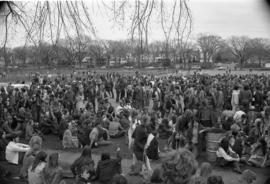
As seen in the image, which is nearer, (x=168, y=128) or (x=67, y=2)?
(x=67, y=2)

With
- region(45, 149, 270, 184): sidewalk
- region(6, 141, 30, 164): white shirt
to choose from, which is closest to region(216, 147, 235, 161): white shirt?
region(45, 149, 270, 184): sidewalk

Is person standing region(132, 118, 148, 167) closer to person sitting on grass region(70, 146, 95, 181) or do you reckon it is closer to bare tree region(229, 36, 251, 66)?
person sitting on grass region(70, 146, 95, 181)

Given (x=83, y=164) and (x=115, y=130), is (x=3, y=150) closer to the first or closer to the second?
(x=83, y=164)

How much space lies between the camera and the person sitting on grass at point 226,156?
797 cm

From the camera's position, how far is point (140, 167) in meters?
7.75

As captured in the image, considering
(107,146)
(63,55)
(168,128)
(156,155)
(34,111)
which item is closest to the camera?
(63,55)

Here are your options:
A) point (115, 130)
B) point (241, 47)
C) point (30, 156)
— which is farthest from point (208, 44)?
point (30, 156)

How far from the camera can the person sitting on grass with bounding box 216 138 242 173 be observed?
7.97 m

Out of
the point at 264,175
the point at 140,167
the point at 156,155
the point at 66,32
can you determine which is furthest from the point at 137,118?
the point at 66,32

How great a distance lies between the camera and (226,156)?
7.98 metres

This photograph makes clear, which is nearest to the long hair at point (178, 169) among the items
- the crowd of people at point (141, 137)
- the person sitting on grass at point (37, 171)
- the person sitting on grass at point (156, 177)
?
the crowd of people at point (141, 137)

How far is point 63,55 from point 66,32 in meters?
1.02

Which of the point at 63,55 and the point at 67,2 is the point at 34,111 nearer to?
the point at 63,55

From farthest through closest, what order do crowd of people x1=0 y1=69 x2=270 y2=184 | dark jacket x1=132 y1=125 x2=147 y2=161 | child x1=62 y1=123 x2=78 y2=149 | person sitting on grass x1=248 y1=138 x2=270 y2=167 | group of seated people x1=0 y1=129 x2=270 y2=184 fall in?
1. child x1=62 y1=123 x2=78 y2=149
2. person sitting on grass x1=248 y1=138 x2=270 y2=167
3. dark jacket x1=132 y1=125 x2=147 y2=161
4. crowd of people x1=0 y1=69 x2=270 y2=184
5. group of seated people x1=0 y1=129 x2=270 y2=184
